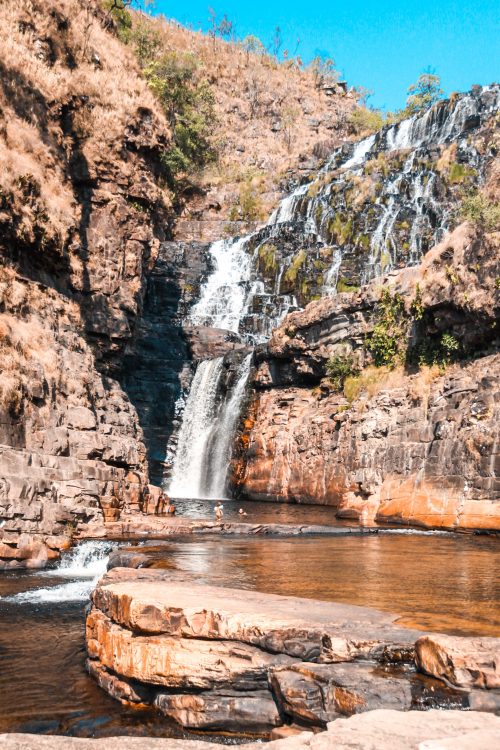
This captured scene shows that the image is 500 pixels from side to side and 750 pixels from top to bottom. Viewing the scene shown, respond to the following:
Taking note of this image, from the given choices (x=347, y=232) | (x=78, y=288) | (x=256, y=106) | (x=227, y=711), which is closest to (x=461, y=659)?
(x=227, y=711)

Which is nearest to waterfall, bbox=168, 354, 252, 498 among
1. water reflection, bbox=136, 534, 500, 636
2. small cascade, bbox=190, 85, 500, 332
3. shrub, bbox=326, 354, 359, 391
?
small cascade, bbox=190, 85, 500, 332

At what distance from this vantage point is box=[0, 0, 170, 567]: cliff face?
56.0 feet

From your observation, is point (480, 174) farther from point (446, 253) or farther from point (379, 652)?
point (379, 652)

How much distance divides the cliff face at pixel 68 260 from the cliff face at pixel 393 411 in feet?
26.8

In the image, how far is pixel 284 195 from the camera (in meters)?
53.4

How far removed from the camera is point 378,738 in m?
4.03

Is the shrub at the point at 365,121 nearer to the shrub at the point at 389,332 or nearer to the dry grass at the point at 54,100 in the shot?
the dry grass at the point at 54,100

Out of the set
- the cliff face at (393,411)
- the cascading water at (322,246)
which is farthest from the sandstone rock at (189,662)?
the cascading water at (322,246)

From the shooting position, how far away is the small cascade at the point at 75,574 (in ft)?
37.9

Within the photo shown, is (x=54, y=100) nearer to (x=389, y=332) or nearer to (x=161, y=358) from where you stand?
(x=161, y=358)

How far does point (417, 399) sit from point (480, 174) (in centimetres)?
2060

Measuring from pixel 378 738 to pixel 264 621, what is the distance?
95.3 inches

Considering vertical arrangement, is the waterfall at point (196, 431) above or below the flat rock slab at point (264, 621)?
above

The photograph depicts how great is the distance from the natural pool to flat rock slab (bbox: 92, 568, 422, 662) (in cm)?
71
